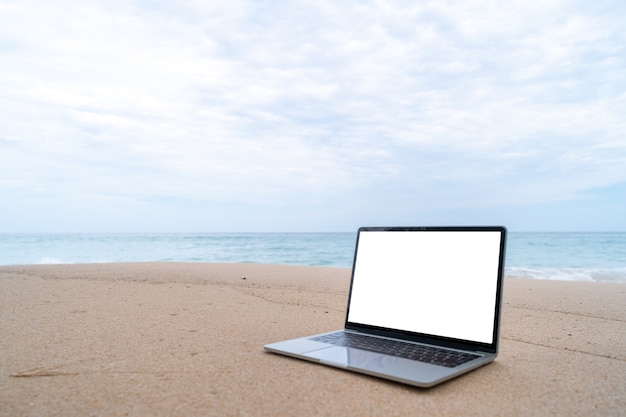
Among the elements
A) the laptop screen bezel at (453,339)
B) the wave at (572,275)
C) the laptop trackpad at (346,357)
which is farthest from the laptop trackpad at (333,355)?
the wave at (572,275)

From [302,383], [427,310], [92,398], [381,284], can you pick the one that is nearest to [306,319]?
[381,284]

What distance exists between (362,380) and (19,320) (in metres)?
1.92

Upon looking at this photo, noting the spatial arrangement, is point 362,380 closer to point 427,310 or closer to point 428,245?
point 427,310

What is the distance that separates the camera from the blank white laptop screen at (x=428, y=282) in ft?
5.44

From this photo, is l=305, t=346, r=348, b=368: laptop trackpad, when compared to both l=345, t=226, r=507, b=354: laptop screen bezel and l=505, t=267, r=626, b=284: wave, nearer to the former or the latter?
l=345, t=226, r=507, b=354: laptop screen bezel

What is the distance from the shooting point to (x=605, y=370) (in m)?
1.62

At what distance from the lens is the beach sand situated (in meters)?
1.23

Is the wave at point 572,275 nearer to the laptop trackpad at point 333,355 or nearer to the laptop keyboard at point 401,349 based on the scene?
the laptop keyboard at point 401,349

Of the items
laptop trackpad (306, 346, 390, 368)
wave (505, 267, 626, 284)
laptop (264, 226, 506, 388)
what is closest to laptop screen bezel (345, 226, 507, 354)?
laptop (264, 226, 506, 388)

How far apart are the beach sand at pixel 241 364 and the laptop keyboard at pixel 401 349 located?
81mm

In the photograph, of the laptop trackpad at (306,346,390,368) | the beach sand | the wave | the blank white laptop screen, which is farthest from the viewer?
the wave

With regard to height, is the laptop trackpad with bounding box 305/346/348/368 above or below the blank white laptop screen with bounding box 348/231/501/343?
below

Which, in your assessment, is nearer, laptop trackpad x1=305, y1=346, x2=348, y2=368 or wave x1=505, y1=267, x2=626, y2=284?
Answer: laptop trackpad x1=305, y1=346, x2=348, y2=368

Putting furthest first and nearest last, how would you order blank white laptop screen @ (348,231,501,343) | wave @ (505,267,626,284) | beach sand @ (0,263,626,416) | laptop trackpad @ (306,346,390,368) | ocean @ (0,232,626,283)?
1. ocean @ (0,232,626,283)
2. wave @ (505,267,626,284)
3. blank white laptop screen @ (348,231,501,343)
4. laptop trackpad @ (306,346,390,368)
5. beach sand @ (0,263,626,416)
